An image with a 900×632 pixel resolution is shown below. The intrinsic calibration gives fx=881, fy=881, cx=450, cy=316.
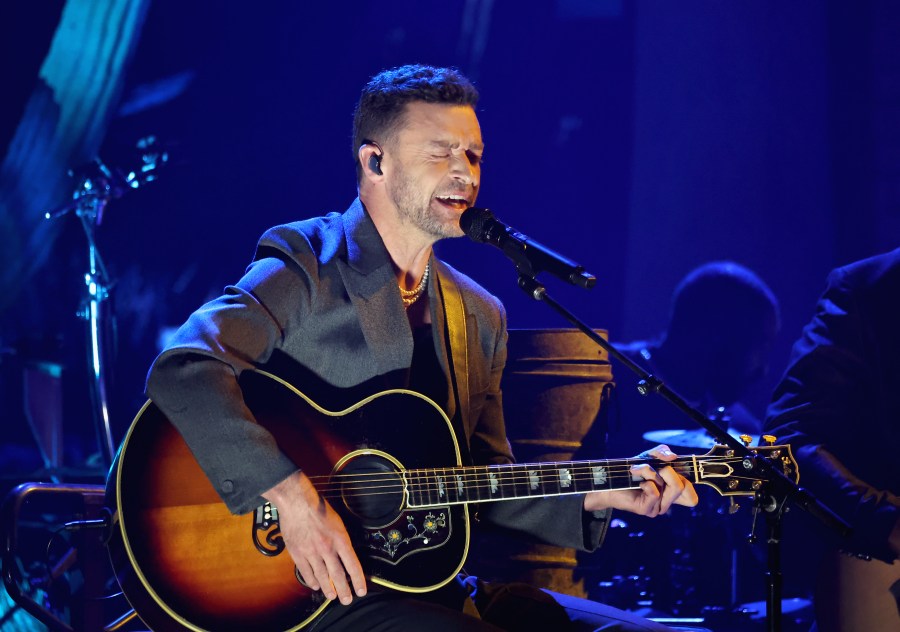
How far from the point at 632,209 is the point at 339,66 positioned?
278 centimetres

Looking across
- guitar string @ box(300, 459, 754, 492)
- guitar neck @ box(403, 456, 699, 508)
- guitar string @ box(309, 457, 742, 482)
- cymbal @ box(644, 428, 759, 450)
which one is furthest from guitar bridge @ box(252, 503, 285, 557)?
cymbal @ box(644, 428, 759, 450)

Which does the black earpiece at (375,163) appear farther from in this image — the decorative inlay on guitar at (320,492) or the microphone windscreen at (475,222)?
the decorative inlay on guitar at (320,492)

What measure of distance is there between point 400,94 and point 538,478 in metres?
1.41

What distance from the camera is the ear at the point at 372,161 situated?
311 cm

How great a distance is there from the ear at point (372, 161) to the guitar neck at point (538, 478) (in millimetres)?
1106

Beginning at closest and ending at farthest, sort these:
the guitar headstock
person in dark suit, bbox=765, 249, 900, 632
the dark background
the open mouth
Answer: the guitar headstock, the open mouth, person in dark suit, bbox=765, 249, 900, 632, the dark background

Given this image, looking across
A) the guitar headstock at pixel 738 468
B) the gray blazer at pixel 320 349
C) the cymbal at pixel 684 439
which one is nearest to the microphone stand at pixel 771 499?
the guitar headstock at pixel 738 468

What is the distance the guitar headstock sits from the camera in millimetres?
2438

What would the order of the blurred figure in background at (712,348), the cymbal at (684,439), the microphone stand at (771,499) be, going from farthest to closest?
the blurred figure in background at (712,348)
the cymbal at (684,439)
the microphone stand at (771,499)

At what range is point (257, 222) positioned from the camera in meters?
6.89

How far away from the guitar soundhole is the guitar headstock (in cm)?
91

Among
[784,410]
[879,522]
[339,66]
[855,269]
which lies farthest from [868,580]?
[339,66]

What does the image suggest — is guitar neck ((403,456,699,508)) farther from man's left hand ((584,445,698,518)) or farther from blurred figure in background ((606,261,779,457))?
blurred figure in background ((606,261,779,457))

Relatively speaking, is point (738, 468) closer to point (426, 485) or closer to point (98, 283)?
point (426, 485)
